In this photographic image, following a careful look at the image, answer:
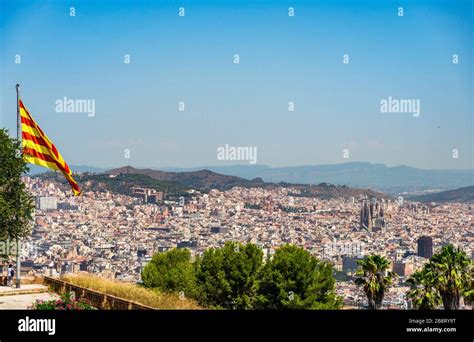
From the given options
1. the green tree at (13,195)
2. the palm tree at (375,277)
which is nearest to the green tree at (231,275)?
the palm tree at (375,277)

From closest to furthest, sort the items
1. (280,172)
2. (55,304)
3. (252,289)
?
(55,304) → (252,289) → (280,172)

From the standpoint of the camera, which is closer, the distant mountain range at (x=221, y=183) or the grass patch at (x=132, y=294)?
the grass patch at (x=132, y=294)

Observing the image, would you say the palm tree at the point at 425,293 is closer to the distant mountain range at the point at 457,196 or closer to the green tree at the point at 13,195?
the green tree at the point at 13,195

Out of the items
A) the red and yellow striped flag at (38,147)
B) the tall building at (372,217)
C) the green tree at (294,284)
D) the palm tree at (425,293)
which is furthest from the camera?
the tall building at (372,217)

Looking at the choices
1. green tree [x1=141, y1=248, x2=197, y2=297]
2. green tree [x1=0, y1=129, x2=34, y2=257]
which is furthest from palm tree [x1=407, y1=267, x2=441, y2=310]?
green tree [x1=0, y1=129, x2=34, y2=257]

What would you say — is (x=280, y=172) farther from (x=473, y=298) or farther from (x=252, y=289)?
(x=473, y=298)
